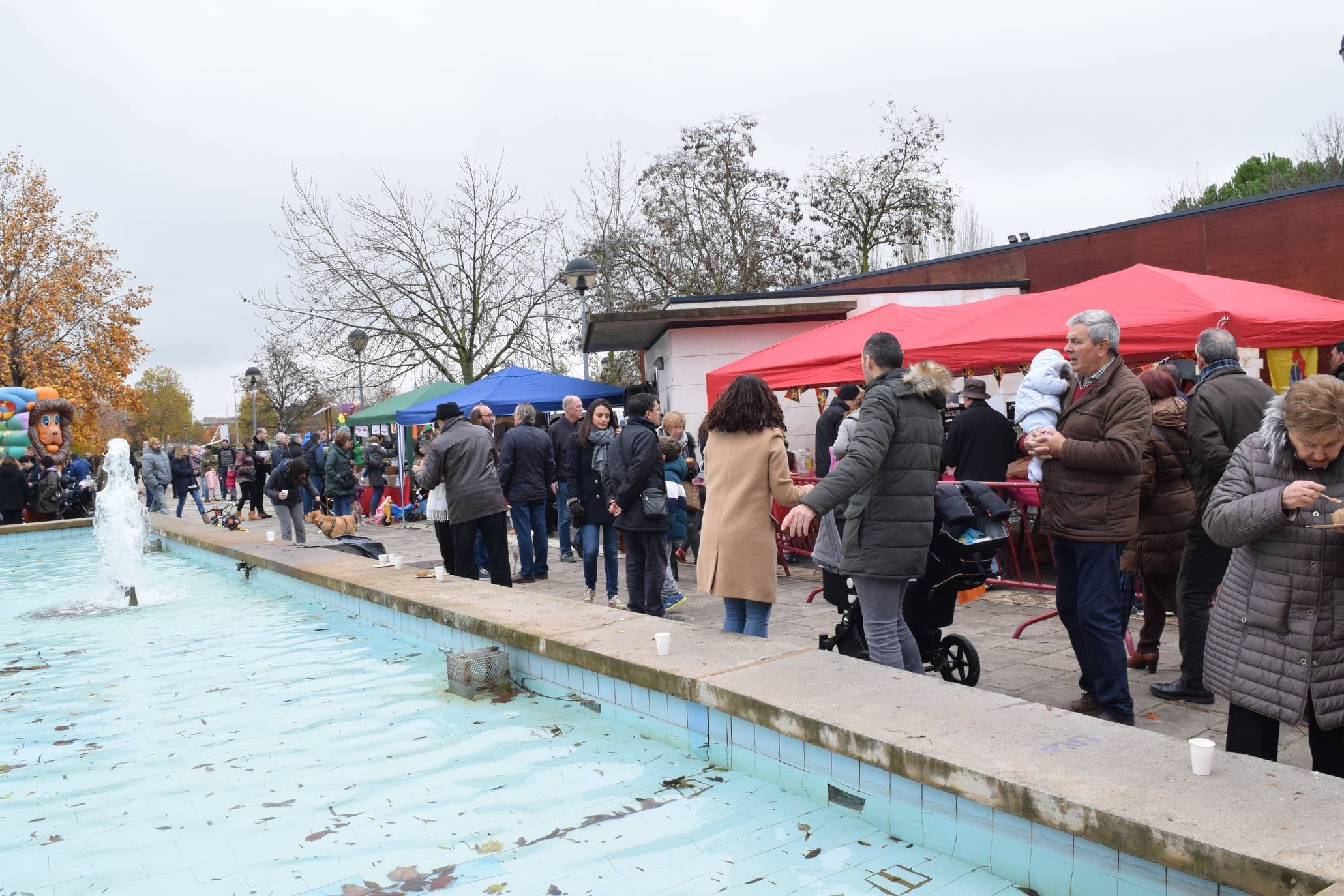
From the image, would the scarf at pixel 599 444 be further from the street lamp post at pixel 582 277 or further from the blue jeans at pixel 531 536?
the street lamp post at pixel 582 277

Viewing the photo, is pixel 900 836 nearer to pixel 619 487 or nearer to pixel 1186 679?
pixel 1186 679

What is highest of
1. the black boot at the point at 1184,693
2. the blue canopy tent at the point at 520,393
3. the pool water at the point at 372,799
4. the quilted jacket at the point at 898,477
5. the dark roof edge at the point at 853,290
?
the dark roof edge at the point at 853,290

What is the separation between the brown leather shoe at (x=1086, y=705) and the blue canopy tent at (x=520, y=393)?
10.9 meters

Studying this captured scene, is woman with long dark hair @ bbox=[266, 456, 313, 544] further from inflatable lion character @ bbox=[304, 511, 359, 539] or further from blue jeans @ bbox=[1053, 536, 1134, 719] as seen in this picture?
blue jeans @ bbox=[1053, 536, 1134, 719]

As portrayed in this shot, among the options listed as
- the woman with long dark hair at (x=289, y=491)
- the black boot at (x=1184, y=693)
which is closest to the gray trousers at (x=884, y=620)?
the black boot at (x=1184, y=693)

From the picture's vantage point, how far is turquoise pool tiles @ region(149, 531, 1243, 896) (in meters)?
2.55


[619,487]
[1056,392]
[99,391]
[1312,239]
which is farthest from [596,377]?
[1056,392]

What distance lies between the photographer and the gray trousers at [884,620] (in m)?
4.34

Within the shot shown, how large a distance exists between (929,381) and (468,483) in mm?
4810

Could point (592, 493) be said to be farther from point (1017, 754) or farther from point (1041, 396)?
point (1017, 754)

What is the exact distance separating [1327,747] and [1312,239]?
13.4m

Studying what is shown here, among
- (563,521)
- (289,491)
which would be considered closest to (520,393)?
(289,491)

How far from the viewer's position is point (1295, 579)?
2.86 m

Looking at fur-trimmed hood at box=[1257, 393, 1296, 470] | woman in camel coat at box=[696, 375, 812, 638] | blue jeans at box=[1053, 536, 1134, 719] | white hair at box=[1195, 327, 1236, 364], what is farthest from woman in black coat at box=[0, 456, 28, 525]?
fur-trimmed hood at box=[1257, 393, 1296, 470]
